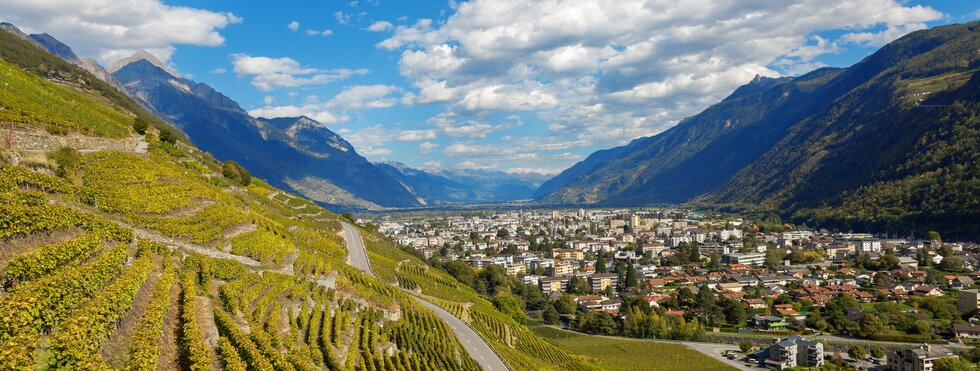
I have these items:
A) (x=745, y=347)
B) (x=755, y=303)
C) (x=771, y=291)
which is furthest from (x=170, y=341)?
(x=771, y=291)

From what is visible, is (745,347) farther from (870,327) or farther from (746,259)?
(746,259)

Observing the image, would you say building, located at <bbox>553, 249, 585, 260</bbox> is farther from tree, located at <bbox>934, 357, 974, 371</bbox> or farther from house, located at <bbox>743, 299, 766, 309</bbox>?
tree, located at <bbox>934, 357, 974, 371</bbox>

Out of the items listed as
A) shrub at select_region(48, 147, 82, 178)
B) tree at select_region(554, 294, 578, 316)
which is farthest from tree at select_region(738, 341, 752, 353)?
shrub at select_region(48, 147, 82, 178)

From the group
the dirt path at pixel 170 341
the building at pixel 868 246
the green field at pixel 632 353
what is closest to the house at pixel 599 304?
the green field at pixel 632 353

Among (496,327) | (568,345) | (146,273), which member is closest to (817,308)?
(568,345)

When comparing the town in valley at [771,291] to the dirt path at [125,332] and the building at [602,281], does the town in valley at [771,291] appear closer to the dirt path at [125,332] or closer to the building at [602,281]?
the building at [602,281]

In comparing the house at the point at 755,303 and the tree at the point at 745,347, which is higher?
the house at the point at 755,303
